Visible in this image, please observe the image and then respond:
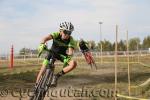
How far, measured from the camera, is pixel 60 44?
9.92 m

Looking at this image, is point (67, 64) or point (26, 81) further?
point (26, 81)

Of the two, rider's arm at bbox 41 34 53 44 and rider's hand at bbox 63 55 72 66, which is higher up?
rider's arm at bbox 41 34 53 44

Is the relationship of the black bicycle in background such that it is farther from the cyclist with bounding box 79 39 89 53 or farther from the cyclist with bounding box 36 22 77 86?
the cyclist with bounding box 79 39 89 53

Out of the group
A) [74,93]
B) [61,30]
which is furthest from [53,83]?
[74,93]

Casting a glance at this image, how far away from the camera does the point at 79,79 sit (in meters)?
18.2

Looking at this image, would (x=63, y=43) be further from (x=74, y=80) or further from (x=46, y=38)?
(x=74, y=80)

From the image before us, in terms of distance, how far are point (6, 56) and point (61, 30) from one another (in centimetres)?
4176

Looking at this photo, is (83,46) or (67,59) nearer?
(67,59)

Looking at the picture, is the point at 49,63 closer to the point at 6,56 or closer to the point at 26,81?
the point at 26,81

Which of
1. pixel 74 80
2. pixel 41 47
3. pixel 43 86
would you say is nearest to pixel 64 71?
pixel 43 86

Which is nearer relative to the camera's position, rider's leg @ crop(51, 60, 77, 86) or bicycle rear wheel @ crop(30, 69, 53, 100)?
rider's leg @ crop(51, 60, 77, 86)

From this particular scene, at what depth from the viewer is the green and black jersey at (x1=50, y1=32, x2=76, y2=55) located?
32.5 ft

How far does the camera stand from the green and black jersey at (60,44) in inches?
390

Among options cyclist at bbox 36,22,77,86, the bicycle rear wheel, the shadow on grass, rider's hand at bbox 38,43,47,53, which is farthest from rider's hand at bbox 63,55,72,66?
the shadow on grass
